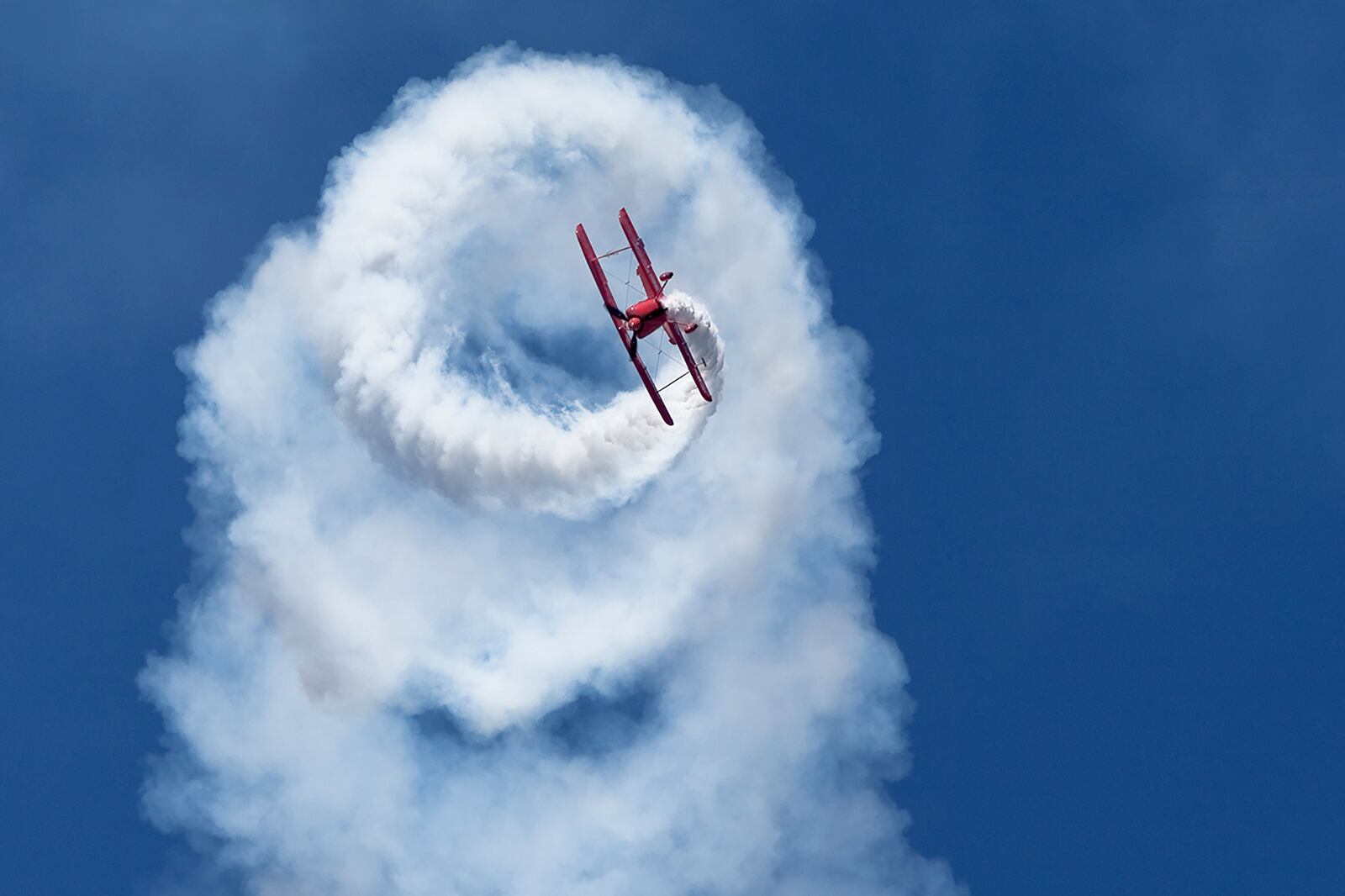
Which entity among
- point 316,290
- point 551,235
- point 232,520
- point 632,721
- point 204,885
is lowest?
point 204,885

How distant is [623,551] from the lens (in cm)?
10112

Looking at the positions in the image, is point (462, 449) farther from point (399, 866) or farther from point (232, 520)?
point (399, 866)

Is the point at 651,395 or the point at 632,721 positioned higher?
the point at 651,395

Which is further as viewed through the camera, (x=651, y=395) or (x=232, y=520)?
(x=232, y=520)

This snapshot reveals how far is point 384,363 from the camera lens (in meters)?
91.2

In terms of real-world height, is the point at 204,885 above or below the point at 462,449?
below

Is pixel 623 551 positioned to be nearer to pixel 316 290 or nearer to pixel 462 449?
pixel 462 449

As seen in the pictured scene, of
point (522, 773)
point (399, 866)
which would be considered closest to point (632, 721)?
point (522, 773)

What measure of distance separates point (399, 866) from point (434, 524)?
18012 millimetres

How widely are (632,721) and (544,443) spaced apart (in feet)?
51.8

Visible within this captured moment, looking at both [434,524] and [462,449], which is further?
[434,524]

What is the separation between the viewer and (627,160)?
308 feet

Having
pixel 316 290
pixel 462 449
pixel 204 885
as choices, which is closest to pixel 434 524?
pixel 462 449

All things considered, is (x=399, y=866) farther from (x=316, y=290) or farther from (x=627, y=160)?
(x=627, y=160)
